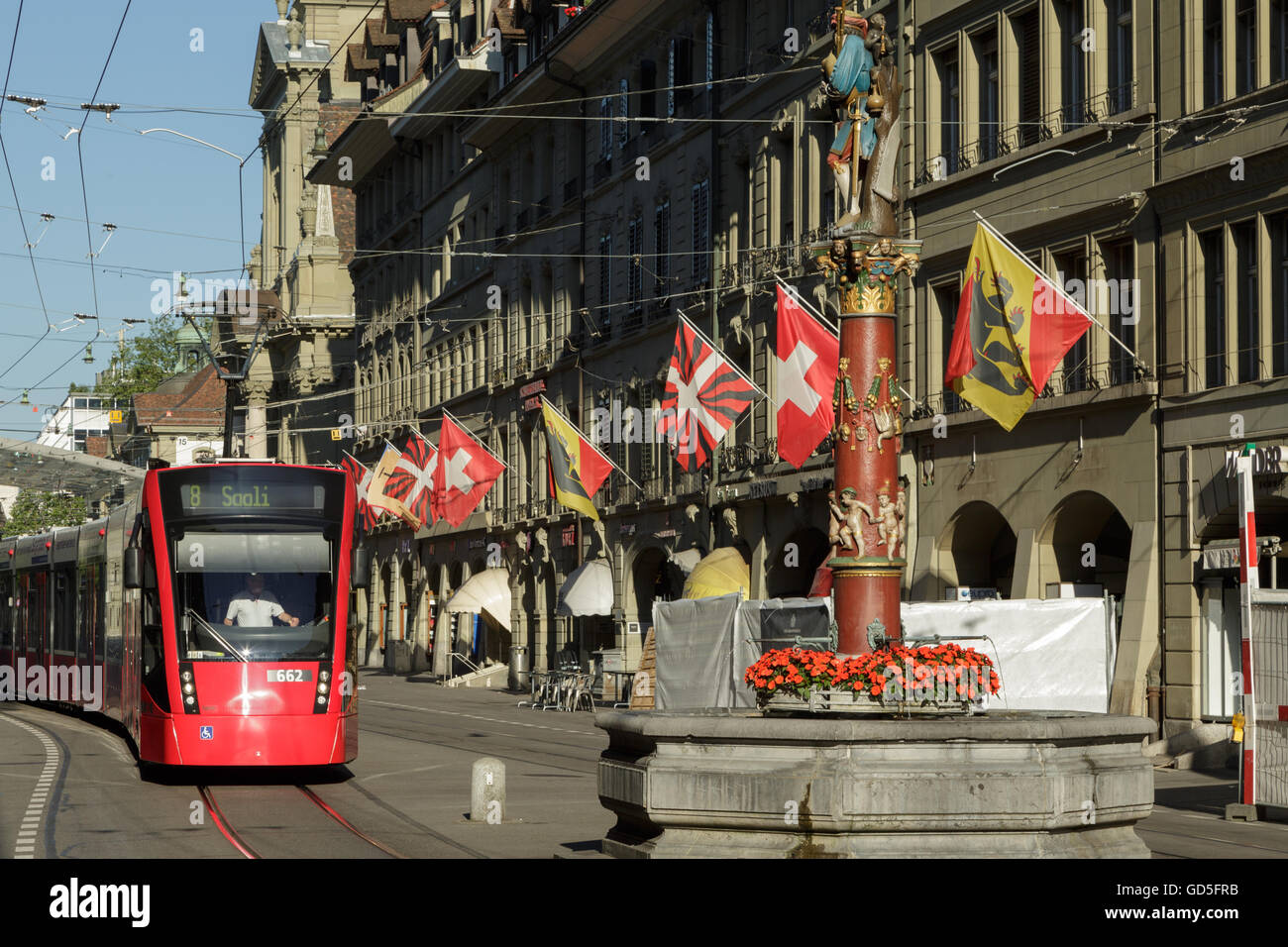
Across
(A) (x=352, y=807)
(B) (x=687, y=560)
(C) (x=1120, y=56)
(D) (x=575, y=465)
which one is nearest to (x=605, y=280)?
(B) (x=687, y=560)

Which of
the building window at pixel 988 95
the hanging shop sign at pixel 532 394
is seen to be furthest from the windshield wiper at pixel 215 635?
the hanging shop sign at pixel 532 394

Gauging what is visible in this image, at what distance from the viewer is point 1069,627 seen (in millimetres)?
27422

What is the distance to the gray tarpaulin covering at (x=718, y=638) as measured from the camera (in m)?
30.1

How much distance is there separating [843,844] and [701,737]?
3.57 feet

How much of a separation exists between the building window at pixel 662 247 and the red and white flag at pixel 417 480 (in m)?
6.38

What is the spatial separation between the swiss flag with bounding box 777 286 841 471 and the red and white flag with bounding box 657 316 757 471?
2.60m

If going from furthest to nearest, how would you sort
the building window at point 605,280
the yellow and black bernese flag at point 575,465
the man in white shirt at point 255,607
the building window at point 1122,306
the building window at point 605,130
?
1. the building window at point 605,130
2. the building window at point 605,280
3. the yellow and black bernese flag at point 575,465
4. the building window at point 1122,306
5. the man in white shirt at point 255,607

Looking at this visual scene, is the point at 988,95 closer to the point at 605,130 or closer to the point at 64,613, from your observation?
the point at 64,613

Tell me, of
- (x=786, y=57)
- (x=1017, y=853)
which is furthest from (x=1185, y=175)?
(x=1017, y=853)

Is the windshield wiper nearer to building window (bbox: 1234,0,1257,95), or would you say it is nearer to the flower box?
the flower box

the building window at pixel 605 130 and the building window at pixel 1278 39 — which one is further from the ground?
the building window at pixel 605 130

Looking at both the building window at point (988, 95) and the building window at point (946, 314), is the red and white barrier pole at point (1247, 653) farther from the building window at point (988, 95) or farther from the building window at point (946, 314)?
the building window at point (946, 314)

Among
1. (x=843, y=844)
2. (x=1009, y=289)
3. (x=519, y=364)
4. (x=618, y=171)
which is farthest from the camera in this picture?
(x=519, y=364)

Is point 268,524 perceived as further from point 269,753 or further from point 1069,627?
point 1069,627
